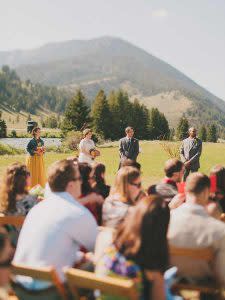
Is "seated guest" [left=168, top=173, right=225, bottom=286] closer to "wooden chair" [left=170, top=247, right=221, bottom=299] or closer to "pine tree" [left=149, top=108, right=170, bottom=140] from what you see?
"wooden chair" [left=170, top=247, right=221, bottom=299]

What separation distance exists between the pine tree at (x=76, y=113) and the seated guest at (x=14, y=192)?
7499cm

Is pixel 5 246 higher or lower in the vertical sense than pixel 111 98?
lower

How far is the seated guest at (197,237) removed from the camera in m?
4.17

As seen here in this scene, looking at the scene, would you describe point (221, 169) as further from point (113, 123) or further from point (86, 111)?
point (113, 123)

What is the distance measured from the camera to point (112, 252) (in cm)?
343

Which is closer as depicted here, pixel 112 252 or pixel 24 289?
pixel 112 252

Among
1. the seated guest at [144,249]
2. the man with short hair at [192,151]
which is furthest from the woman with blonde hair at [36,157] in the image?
the seated guest at [144,249]

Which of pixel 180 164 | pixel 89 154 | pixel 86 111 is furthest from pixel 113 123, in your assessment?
pixel 180 164

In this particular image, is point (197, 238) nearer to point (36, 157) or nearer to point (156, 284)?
point (156, 284)

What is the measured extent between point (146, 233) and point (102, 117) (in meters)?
84.4

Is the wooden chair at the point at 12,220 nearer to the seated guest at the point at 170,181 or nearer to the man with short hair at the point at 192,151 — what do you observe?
the seated guest at the point at 170,181

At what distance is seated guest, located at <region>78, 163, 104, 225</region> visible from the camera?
234 inches

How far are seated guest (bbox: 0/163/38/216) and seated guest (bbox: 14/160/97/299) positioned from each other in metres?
1.24

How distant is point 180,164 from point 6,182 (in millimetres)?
2674
